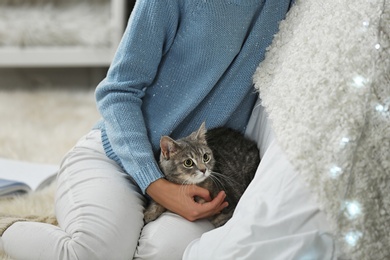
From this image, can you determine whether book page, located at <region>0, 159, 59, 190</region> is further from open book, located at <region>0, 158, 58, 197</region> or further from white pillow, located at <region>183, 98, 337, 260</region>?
white pillow, located at <region>183, 98, 337, 260</region>

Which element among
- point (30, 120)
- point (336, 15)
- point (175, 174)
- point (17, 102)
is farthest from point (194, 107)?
point (17, 102)

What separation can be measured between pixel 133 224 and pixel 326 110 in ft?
1.66

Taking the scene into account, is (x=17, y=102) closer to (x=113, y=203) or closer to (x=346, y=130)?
(x=113, y=203)

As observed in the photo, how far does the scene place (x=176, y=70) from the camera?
1435 millimetres

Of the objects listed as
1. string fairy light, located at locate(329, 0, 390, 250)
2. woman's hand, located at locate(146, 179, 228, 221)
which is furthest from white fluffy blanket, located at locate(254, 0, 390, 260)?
woman's hand, located at locate(146, 179, 228, 221)

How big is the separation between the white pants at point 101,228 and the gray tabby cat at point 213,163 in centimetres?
6

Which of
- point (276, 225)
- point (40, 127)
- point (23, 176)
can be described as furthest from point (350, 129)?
point (40, 127)

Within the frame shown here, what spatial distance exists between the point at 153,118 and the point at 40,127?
4.20 ft

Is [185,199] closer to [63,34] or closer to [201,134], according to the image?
[201,134]

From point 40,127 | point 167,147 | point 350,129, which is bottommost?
point 40,127

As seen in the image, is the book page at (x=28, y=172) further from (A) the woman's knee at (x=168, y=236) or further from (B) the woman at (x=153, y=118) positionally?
(A) the woman's knee at (x=168, y=236)

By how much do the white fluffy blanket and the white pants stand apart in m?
0.34

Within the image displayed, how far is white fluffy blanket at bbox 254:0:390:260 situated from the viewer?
1.04 m

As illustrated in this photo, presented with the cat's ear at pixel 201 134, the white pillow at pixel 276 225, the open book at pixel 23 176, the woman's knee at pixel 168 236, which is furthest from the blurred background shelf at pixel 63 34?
the white pillow at pixel 276 225
